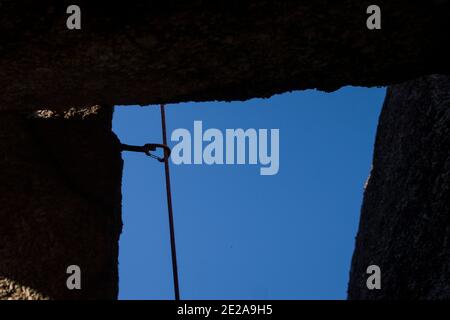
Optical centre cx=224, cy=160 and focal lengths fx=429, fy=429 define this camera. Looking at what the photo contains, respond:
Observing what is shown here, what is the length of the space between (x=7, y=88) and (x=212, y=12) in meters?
1.23

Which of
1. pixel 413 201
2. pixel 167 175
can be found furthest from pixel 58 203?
pixel 413 201

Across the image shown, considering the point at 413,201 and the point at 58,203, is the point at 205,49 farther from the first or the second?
the point at 413,201

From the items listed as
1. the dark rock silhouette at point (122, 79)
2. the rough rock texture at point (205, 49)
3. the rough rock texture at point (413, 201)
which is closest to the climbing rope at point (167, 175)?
the dark rock silhouette at point (122, 79)

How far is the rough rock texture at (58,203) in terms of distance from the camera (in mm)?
2910

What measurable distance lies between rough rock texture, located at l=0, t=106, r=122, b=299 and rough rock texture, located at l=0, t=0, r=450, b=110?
0.77 metres

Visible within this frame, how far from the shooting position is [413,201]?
4.38 metres

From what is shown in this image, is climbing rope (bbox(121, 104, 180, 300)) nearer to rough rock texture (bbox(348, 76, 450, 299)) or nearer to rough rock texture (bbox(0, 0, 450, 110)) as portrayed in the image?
rough rock texture (bbox(0, 0, 450, 110))

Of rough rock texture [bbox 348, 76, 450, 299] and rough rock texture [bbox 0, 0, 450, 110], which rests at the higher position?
rough rock texture [bbox 0, 0, 450, 110]

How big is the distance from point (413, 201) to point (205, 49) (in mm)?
3254

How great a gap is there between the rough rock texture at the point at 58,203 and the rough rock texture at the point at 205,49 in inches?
30.5

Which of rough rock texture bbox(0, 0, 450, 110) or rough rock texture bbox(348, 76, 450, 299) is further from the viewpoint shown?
rough rock texture bbox(348, 76, 450, 299)

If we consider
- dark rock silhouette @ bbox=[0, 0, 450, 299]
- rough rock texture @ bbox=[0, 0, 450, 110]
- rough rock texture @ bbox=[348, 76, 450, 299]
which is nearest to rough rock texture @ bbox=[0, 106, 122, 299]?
dark rock silhouette @ bbox=[0, 0, 450, 299]

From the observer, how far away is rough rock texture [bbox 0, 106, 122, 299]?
291 centimetres
